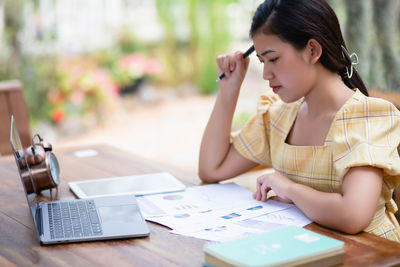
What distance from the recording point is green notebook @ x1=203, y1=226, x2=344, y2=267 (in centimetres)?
102

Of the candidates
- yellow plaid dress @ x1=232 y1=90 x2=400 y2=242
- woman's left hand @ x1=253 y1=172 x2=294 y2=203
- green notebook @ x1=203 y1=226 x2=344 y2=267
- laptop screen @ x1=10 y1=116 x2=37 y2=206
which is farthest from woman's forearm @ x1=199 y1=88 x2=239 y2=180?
green notebook @ x1=203 y1=226 x2=344 y2=267

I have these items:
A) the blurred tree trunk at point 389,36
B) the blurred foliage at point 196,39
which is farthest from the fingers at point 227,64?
the blurred foliage at point 196,39

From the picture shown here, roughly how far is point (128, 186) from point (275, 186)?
0.44 m

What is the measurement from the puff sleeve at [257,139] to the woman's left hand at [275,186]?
0.21m

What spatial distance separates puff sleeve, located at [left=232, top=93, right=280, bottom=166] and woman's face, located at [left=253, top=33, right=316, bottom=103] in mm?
241

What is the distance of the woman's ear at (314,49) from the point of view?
142cm

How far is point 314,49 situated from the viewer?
1.43 metres

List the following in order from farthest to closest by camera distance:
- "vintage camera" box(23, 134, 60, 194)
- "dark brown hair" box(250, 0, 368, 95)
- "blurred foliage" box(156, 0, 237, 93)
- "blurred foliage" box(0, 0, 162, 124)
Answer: "blurred foliage" box(156, 0, 237, 93) → "blurred foliage" box(0, 0, 162, 124) → "vintage camera" box(23, 134, 60, 194) → "dark brown hair" box(250, 0, 368, 95)

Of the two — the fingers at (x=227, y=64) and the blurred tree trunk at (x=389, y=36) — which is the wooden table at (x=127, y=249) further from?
the blurred tree trunk at (x=389, y=36)

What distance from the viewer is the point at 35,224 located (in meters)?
1.30

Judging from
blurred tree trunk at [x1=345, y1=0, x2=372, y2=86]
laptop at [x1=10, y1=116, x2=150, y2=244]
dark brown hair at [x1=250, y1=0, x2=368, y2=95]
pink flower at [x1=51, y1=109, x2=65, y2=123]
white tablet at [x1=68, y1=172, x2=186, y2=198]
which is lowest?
pink flower at [x1=51, y1=109, x2=65, y2=123]

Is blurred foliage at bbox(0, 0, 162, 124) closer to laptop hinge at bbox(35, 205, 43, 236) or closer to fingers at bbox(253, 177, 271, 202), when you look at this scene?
laptop hinge at bbox(35, 205, 43, 236)

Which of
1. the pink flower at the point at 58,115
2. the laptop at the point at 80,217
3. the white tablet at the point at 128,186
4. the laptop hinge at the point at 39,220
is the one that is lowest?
the pink flower at the point at 58,115

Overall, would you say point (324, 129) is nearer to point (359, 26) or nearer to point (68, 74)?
point (359, 26)
